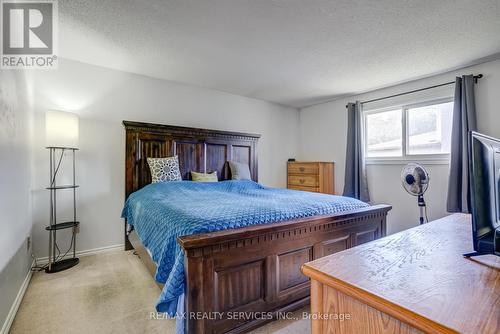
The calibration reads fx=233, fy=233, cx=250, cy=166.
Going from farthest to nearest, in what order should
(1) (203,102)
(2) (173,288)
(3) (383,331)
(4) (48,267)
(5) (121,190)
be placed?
(1) (203,102)
(5) (121,190)
(4) (48,267)
(2) (173,288)
(3) (383,331)

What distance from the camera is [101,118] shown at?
9.50 feet

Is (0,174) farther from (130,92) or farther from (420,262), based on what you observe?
(420,262)

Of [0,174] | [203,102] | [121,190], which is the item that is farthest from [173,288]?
[203,102]

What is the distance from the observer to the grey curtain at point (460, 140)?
2691mm

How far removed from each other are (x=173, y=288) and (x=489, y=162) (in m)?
1.41

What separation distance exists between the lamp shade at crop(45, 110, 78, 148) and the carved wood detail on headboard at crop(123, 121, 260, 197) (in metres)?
0.56

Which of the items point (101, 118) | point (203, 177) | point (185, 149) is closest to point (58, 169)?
point (101, 118)

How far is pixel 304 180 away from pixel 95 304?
341 cm

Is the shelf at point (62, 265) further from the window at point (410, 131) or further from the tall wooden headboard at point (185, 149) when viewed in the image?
the window at point (410, 131)

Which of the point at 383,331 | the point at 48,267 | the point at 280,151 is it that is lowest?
the point at 48,267

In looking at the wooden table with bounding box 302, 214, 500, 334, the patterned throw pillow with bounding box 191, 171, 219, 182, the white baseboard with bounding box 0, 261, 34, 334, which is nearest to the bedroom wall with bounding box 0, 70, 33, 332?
the white baseboard with bounding box 0, 261, 34, 334

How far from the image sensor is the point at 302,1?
174 centimetres

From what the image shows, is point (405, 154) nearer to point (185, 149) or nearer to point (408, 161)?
point (408, 161)

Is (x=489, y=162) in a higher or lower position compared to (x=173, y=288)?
higher
